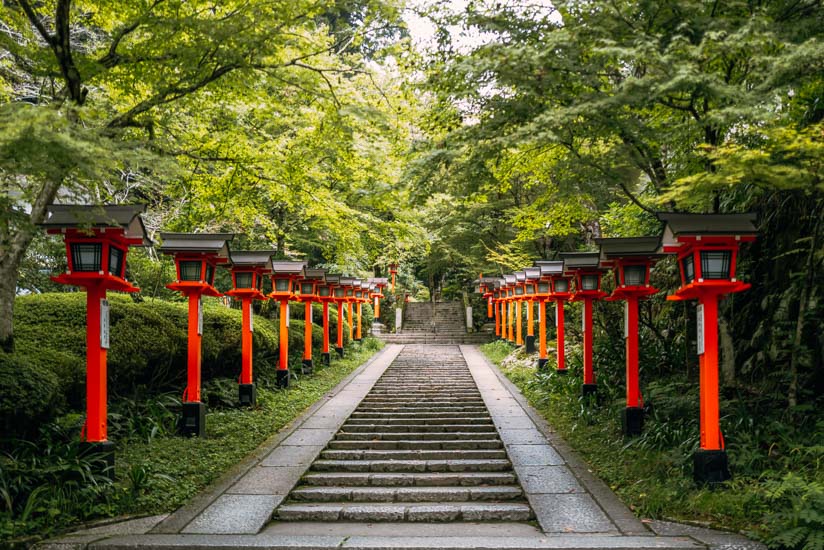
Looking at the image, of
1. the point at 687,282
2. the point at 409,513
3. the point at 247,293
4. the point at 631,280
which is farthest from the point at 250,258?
the point at 687,282

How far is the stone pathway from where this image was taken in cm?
574

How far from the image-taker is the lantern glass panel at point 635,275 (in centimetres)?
959

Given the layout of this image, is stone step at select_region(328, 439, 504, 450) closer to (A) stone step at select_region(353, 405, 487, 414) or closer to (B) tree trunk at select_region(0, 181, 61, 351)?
(A) stone step at select_region(353, 405, 487, 414)

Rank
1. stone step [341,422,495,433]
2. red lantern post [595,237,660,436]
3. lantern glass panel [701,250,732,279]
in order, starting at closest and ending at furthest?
lantern glass panel [701,250,732,279], red lantern post [595,237,660,436], stone step [341,422,495,433]

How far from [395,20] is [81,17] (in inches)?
193

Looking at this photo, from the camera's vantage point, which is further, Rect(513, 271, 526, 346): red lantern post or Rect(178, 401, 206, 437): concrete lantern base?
Rect(513, 271, 526, 346): red lantern post

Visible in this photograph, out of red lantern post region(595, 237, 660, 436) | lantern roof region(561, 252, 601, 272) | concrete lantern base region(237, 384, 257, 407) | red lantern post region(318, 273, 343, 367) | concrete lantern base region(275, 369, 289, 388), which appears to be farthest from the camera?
red lantern post region(318, 273, 343, 367)

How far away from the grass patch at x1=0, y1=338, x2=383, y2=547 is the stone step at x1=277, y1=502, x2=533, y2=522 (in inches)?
50.3

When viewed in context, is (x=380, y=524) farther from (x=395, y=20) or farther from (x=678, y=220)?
(x=395, y=20)

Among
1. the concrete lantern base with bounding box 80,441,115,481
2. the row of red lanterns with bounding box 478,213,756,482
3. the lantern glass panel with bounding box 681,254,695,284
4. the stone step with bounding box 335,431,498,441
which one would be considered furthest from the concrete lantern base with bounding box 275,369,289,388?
the lantern glass panel with bounding box 681,254,695,284

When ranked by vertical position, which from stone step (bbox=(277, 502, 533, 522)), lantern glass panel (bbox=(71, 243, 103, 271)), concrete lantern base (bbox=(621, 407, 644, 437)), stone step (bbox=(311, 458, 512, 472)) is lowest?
stone step (bbox=(277, 502, 533, 522))

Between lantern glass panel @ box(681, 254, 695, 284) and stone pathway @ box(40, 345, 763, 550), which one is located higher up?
lantern glass panel @ box(681, 254, 695, 284)

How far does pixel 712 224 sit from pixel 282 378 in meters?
10.1

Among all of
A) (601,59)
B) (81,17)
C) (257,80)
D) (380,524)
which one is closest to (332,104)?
(257,80)
